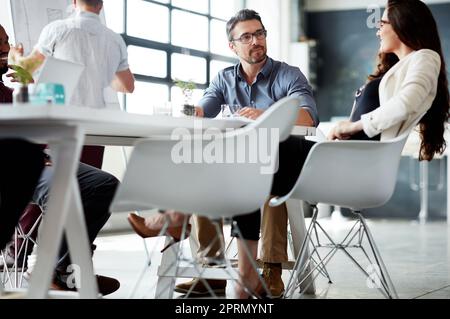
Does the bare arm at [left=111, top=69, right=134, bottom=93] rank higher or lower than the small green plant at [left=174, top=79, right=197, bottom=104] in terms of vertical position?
higher

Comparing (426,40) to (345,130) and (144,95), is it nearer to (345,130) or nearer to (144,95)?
(345,130)

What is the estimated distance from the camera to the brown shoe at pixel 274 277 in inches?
124

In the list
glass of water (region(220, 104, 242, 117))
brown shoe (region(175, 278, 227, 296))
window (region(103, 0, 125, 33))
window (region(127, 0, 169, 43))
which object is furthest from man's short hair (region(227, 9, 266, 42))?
window (region(127, 0, 169, 43))

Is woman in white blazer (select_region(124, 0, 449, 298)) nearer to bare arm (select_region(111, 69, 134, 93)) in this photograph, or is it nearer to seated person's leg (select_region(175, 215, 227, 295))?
seated person's leg (select_region(175, 215, 227, 295))

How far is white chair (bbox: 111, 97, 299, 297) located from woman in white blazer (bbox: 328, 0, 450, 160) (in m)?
0.55

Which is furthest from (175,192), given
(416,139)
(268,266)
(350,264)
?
(416,139)

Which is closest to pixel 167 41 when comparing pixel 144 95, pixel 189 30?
pixel 189 30

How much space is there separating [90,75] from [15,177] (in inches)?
56.3

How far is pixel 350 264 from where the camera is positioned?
4488 mm

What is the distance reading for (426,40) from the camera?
272 cm

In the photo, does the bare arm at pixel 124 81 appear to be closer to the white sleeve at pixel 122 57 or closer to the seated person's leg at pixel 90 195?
the white sleeve at pixel 122 57

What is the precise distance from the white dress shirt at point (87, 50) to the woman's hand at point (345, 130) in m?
1.12

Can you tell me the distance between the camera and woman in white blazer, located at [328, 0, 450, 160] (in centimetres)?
255
